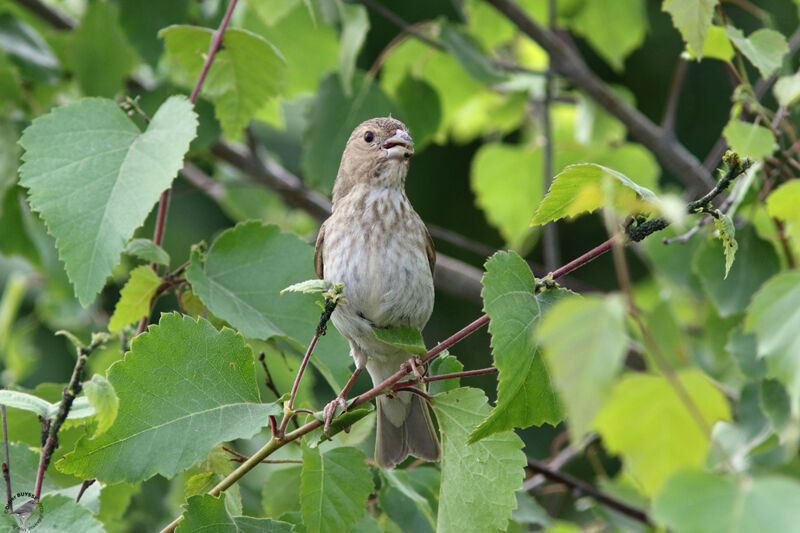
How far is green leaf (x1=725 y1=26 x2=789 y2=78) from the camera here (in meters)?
2.39

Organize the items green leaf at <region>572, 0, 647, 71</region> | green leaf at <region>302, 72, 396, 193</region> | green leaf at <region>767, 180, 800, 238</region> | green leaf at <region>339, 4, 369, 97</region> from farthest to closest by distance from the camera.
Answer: green leaf at <region>572, 0, 647, 71</region>
green leaf at <region>302, 72, 396, 193</region>
green leaf at <region>339, 4, 369, 97</region>
green leaf at <region>767, 180, 800, 238</region>

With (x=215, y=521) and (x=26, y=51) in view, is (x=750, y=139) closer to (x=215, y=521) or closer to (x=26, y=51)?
(x=215, y=521)

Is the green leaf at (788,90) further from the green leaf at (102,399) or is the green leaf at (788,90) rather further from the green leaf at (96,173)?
the green leaf at (102,399)

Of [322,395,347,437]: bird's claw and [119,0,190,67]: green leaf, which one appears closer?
[322,395,347,437]: bird's claw

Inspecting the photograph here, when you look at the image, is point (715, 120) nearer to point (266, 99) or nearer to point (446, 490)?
point (266, 99)

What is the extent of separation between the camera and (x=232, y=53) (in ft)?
9.02

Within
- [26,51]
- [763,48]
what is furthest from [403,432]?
[26,51]

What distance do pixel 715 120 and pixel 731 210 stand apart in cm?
551

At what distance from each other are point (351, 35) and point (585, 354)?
2.37 m

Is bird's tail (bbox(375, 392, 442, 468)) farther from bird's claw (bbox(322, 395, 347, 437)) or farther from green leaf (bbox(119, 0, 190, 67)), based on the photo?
green leaf (bbox(119, 0, 190, 67))

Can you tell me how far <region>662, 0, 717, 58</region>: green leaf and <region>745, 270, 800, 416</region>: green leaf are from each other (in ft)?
2.87

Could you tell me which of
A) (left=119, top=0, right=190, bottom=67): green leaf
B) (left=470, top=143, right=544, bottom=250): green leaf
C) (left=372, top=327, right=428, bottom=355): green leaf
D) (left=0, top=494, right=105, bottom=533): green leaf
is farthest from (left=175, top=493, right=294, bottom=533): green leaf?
(left=470, top=143, right=544, bottom=250): green leaf

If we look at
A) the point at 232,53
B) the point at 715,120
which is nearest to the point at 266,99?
the point at 232,53

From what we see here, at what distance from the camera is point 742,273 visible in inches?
118
